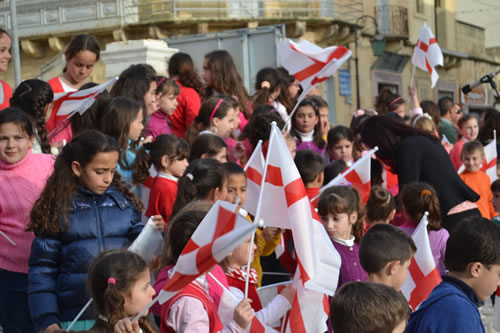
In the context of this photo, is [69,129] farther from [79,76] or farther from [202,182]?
[202,182]

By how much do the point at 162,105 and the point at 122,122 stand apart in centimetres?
145

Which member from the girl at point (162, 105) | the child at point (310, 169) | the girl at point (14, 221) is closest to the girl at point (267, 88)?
the girl at point (162, 105)

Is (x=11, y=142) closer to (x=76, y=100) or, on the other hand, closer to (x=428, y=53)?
(x=76, y=100)

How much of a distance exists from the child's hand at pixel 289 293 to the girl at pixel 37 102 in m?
2.11

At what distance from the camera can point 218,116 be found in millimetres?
6652

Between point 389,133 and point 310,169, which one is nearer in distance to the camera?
point 310,169

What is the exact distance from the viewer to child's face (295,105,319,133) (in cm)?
746

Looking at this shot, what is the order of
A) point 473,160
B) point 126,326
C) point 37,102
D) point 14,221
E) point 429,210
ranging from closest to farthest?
point 126,326 < point 14,221 < point 37,102 < point 429,210 < point 473,160

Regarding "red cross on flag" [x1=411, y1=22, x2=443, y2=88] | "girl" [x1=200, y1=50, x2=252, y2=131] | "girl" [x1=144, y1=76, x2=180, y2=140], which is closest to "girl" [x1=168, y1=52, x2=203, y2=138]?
"girl" [x1=200, y1=50, x2=252, y2=131]

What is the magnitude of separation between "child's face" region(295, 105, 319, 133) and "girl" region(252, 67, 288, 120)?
79 centimetres

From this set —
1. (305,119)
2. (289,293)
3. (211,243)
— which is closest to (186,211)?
Result: (289,293)

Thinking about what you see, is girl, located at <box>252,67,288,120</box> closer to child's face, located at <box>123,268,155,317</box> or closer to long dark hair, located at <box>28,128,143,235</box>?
long dark hair, located at <box>28,128,143,235</box>

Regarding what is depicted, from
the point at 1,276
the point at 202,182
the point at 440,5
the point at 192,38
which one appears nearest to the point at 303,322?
the point at 202,182

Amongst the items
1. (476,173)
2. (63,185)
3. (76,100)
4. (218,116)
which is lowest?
(476,173)
